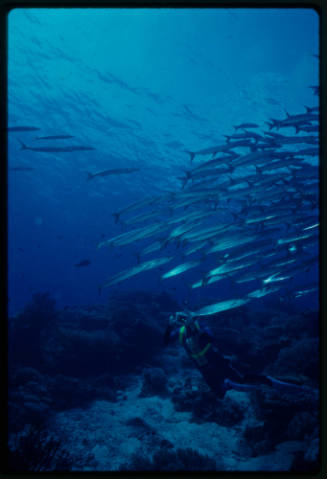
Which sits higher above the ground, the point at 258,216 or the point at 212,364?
the point at 258,216

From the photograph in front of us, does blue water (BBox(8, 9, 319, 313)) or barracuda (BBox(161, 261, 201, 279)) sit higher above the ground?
blue water (BBox(8, 9, 319, 313))

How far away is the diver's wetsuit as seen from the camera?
4.05 m

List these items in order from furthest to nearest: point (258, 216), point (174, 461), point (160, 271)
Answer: point (160, 271), point (258, 216), point (174, 461)

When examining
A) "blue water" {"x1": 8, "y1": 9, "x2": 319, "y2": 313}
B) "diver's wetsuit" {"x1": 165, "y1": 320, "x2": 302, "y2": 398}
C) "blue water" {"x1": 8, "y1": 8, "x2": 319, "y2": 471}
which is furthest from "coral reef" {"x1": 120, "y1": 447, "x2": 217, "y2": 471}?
"blue water" {"x1": 8, "y1": 9, "x2": 319, "y2": 313}

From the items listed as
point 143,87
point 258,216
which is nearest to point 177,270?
point 258,216

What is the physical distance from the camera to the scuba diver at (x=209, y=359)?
13.1 ft

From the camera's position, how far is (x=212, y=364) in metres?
4.47

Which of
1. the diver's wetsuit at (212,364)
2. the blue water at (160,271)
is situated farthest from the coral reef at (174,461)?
the diver's wetsuit at (212,364)

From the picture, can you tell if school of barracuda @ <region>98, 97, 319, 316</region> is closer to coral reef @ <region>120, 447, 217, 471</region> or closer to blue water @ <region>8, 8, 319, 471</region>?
blue water @ <region>8, 8, 319, 471</region>

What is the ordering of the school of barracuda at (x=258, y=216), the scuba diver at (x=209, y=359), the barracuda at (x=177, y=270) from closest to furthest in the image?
the scuba diver at (x=209, y=359)
the school of barracuda at (x=258, y=216)
the barracuda at (x=177, y=270)

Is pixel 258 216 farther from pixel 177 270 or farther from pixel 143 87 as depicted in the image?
pixel 143 87

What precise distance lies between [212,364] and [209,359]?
114mm

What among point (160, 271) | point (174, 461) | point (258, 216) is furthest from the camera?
point (160, 271)

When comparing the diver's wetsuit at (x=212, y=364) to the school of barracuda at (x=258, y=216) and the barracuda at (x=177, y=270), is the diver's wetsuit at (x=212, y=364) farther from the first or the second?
the barracuda at (x=177, y=270)
